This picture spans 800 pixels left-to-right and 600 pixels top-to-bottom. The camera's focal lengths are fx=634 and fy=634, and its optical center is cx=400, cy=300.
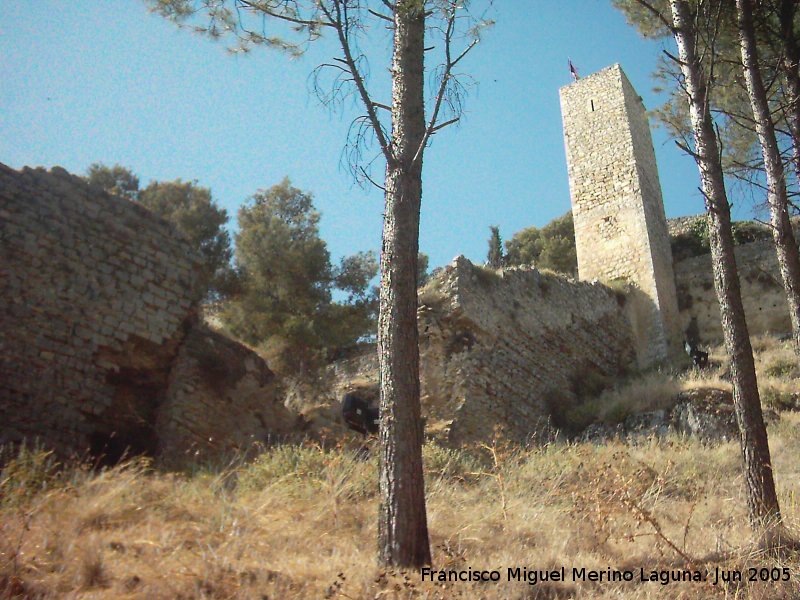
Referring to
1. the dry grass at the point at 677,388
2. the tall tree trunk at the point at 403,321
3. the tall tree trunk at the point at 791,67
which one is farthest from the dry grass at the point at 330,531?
the tall tree trunk at the point at 791,67

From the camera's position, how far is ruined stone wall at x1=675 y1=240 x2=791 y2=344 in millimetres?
17094

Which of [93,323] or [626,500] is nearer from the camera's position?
[626,500]

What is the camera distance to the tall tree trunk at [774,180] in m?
6.82

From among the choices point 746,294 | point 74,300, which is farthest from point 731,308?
point 746,294

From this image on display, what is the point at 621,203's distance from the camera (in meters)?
19.3

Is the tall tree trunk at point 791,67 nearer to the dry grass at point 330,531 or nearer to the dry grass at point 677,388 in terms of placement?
the dry grass at point 677,388

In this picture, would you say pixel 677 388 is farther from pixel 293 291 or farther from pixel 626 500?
pixel 293 291

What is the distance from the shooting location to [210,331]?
831cm

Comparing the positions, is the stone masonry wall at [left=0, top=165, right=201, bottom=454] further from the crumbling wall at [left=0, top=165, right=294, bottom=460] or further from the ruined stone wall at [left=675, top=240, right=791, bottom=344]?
the ruined stone wall at [left=675, top=240, right=791, bottom=344]

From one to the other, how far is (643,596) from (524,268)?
9678 millimetres

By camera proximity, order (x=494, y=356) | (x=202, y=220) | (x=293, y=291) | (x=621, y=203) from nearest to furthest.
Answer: (x=494, y=356), (x=293, y=291), (x=202, y=220), (x=621, y=203)

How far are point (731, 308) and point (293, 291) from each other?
1147cm

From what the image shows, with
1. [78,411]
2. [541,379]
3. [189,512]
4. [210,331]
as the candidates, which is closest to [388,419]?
[189,512]

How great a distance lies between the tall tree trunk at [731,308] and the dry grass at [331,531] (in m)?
0.34
